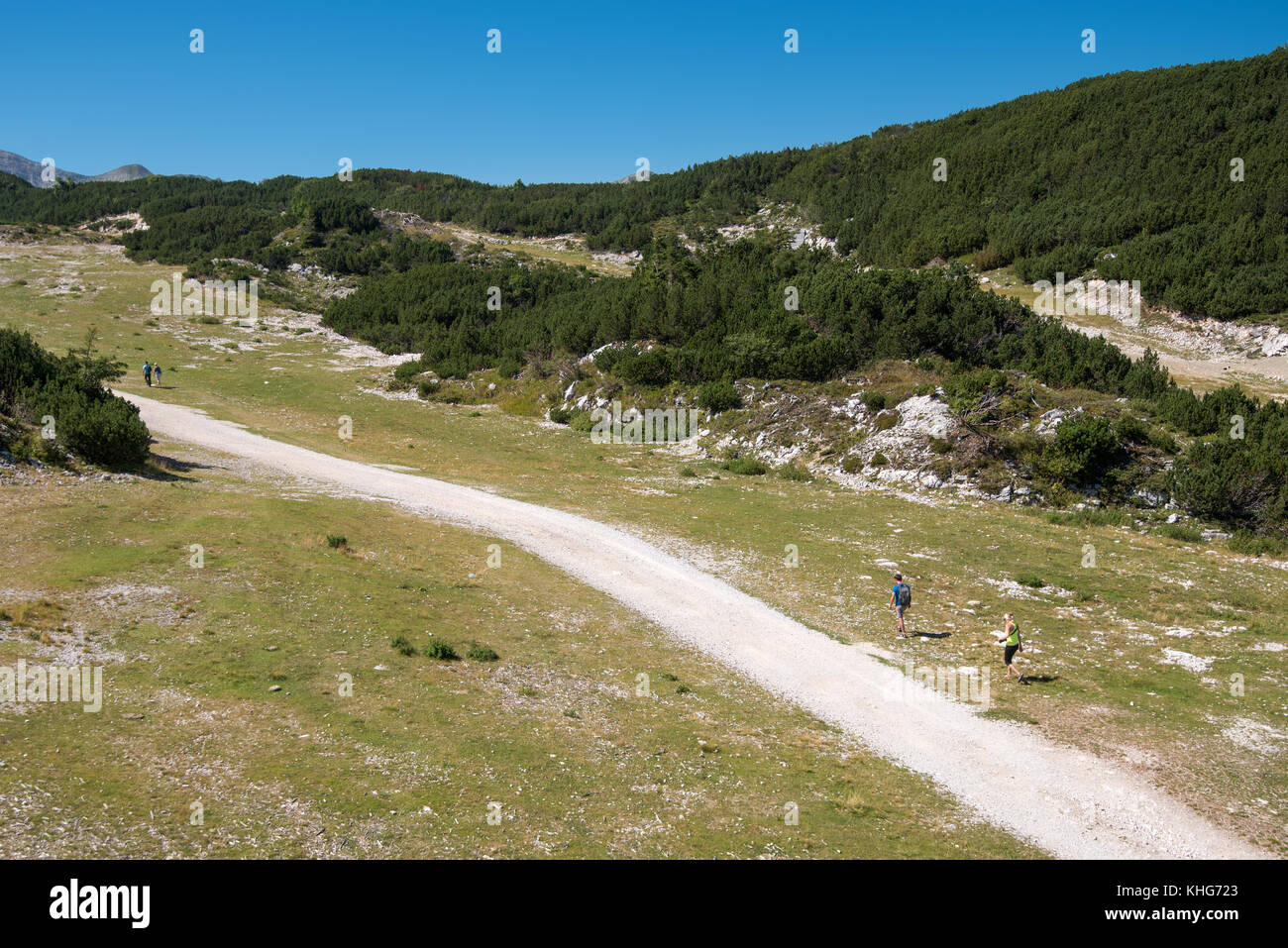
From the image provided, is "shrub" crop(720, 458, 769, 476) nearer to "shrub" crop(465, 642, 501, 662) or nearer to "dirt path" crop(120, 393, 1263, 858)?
"dirt path" crop(120, 393, 1263, 858)

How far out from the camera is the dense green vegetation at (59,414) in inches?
1046

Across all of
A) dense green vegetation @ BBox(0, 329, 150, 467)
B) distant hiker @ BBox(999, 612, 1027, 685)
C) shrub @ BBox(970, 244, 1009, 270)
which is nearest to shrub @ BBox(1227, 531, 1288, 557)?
distant hiker @ BBox(999, 612, 1027, 685)

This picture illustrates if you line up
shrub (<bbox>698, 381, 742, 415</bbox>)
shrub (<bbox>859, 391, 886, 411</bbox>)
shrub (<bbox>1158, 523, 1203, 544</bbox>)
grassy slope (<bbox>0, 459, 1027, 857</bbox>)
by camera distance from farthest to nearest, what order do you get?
shrub (<bbox>698, 381, 742, 415</bbox>) < shrub (<bbox>859, 391, 886, 411</bbox>) < shrub (<bbox>1158, 523, 1203, 544</bbox>) < grassy slope (<bbox>0, 459, 1027, 857</bbox>)

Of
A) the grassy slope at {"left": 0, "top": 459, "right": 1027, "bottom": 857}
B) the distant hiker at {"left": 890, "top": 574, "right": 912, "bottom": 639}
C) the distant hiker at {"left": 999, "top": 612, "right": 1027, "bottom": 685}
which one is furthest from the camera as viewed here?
the distant hiker at {"left": 890, "top": 574, "right": 912, "bottom": 639}

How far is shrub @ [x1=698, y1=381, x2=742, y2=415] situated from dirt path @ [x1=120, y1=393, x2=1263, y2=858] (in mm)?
16407

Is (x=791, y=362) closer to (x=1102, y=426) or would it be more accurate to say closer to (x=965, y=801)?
(x=1102, y=426)

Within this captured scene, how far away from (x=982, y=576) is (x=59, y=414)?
3433 centimetres

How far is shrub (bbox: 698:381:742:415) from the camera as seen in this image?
43750mm

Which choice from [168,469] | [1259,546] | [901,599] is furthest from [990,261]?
[168,469]

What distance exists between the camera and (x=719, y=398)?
43812 millimetres

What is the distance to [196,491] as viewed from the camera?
2695 centimetres

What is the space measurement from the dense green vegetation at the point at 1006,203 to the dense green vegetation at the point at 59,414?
6018 cm

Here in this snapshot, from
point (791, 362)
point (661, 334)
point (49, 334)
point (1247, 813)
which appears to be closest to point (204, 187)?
point (49, 334)
